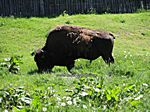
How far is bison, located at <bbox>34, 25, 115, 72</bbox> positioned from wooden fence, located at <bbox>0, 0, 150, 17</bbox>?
10671 millimetres

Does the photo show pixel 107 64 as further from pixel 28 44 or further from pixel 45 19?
pixel 45 19

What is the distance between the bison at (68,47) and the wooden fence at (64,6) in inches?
420

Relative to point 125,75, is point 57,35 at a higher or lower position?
higher

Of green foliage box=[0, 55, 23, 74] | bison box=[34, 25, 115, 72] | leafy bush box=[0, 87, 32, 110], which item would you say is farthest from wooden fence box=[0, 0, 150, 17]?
leafy bush box=[0, 87, 32, 110]

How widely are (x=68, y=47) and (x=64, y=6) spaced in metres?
11.7

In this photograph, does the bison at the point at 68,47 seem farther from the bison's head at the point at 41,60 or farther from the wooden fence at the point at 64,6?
the wooden fence at the point at 64,6

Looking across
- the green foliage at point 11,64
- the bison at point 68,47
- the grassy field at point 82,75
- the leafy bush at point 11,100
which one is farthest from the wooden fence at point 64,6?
the leafy bush at point 11,100

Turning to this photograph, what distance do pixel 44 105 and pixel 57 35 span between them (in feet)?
21.4

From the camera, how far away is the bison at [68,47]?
12.7 meters

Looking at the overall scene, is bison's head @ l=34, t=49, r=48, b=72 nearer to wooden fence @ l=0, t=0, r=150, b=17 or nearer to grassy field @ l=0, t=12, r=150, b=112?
grassy field @ l=0, t=12, r=150, b=112

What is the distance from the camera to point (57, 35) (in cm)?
1281

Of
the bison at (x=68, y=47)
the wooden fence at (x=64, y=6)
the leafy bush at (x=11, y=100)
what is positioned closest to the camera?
the leafy bush at (x=11, y=100)

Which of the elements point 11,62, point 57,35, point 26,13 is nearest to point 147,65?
point 57,35

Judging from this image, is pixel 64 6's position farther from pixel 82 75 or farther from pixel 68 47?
pixel 82 75
